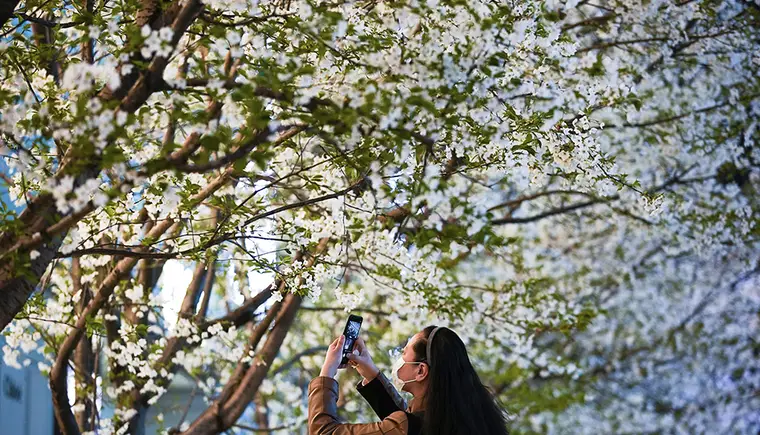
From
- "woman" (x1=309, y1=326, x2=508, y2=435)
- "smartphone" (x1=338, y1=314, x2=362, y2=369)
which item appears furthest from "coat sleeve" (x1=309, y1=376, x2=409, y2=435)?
"smartphone" (x1=338, y1=314, x2=362, y2=369)

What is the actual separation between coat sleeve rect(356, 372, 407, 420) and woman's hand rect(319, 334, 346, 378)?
220 millimetres

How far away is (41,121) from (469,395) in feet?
5.24

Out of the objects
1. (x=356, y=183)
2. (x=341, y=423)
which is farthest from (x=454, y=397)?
(x=356, y=183)

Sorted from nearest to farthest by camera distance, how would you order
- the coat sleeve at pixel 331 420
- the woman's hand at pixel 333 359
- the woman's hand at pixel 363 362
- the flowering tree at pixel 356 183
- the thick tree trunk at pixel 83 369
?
1. the flowering tree at pixel 356 183
2. the coat sleeve at pixel 331 420
3. the woman's hand at pixel 333 359
4. the woman's hand at pixel 363 362
5. the thick tree trunk at pixel 83 369

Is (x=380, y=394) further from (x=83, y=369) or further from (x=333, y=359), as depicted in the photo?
(x=83, y=369)

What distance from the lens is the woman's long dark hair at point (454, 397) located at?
3047 millimetres

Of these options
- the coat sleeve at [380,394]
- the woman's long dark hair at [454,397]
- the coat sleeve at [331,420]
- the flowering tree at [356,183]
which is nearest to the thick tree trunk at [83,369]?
the flowering tree at [356,183]

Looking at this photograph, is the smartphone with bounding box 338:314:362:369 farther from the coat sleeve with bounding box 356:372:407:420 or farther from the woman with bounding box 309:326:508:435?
the coat sleeve with bounding box 356:372:407:420

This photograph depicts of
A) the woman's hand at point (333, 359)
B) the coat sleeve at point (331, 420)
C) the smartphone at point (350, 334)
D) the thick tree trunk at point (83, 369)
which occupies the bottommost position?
the coat sleeve at point (331, 420)

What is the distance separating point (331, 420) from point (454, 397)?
414 millimetres

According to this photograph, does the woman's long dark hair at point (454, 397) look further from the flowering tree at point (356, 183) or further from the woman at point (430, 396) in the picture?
the flowering tree at point (356, 183)

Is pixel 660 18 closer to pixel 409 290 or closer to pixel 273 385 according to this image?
pixel 409 290

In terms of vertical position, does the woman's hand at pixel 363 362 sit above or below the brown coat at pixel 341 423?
above

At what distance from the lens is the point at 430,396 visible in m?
3.12
